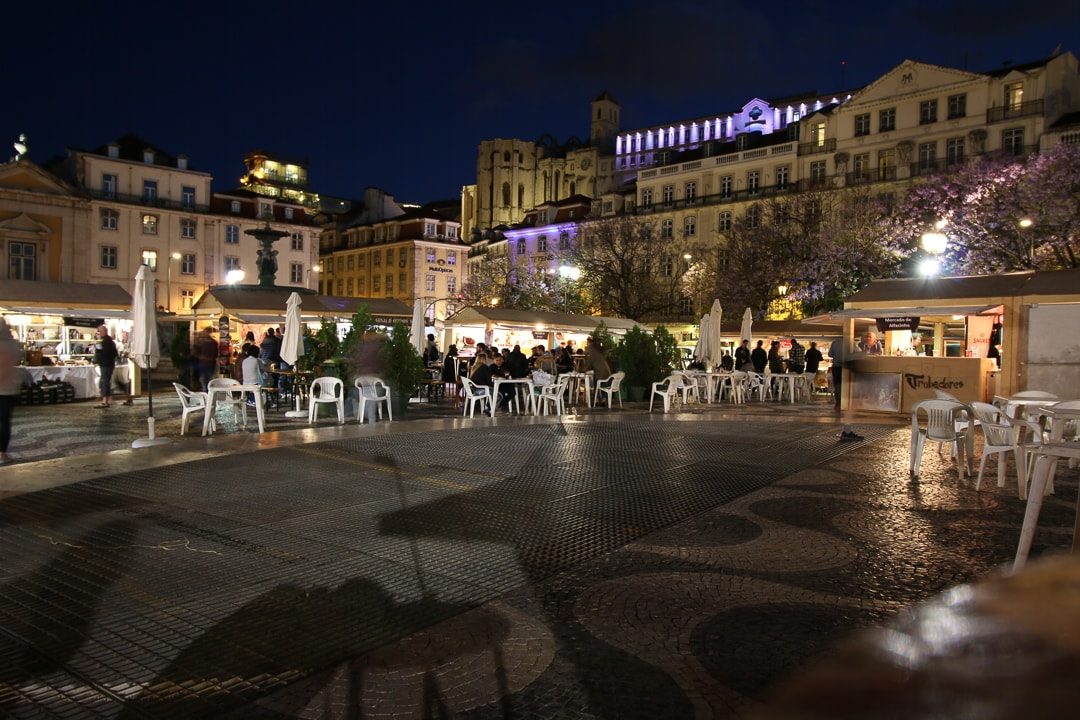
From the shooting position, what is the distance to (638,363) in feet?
65.3

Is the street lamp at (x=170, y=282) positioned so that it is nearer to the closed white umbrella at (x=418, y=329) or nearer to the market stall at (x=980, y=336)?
the closed white umbrella at (x=418, y=329)

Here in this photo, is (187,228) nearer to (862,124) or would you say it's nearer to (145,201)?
(145,201)

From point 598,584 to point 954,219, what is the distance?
31.9 meters

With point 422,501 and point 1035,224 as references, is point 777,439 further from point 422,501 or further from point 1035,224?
point 1035,224

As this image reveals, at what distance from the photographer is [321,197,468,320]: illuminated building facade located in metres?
69.4

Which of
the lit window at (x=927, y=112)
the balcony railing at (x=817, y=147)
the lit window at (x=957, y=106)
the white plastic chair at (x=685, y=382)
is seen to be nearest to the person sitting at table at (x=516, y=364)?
the white plastic chair at (x=685, y=382)

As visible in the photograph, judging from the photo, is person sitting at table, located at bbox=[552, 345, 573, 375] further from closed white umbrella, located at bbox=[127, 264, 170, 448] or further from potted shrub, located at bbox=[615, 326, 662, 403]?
closed white umbrella, located at bbox=[127, 264, 170, 448]

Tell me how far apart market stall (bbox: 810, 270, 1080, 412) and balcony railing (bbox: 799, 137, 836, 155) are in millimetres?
33627

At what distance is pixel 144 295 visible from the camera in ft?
36.7

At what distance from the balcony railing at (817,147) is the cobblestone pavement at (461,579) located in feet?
147

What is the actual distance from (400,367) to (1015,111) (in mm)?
40593

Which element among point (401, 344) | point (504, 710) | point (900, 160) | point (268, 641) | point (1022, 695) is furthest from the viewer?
point (900, 160)

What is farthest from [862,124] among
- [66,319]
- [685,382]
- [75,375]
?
[75,375]

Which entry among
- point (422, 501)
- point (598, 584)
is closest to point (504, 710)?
point (598, 584)
